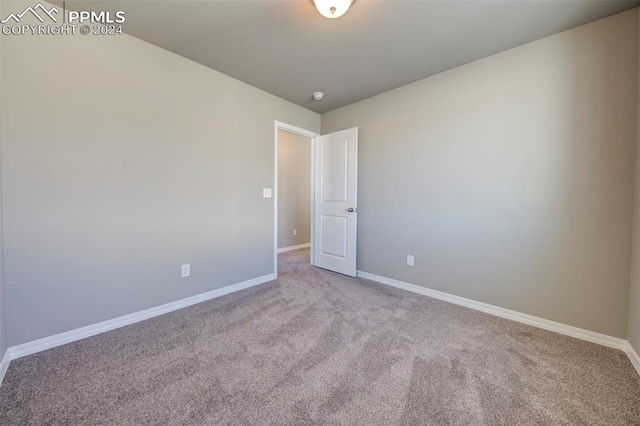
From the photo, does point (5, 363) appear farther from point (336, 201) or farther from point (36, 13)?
point (336, 201)

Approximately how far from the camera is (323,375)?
4.87ft

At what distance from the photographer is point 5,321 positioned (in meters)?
1.58

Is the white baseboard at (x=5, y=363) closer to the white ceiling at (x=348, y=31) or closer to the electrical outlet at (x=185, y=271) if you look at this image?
the electrical outlet at (x=185, y=271)

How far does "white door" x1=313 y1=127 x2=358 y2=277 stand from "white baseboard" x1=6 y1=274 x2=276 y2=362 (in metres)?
1.38

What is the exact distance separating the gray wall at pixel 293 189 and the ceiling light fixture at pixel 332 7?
11.1 ft

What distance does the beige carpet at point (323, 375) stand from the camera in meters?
1.22

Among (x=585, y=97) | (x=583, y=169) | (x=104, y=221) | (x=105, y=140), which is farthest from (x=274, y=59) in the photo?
(x=583, y=169)

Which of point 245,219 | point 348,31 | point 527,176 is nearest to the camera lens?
point 348,31

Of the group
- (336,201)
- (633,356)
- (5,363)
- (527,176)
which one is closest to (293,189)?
(336,201)

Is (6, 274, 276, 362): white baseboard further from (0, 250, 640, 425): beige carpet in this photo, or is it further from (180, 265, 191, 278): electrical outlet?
(180, 265, 191, 278): electrical outlet

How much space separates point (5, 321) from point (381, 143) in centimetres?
358

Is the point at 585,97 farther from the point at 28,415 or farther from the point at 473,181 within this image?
the point at 28,415

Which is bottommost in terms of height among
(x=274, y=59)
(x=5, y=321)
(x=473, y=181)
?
(x=5, y=321)

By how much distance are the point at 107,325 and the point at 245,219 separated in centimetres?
151
